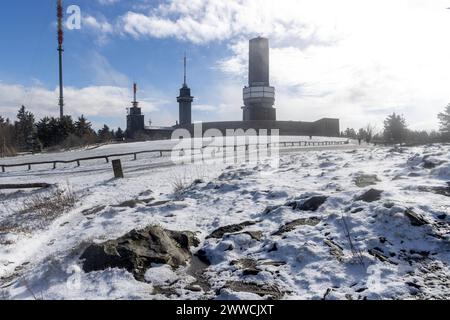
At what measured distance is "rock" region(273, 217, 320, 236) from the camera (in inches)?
279

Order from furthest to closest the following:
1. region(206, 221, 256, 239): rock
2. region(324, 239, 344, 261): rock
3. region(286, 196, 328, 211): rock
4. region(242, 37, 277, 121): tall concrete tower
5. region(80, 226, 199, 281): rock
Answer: region(242, 37, 277, 121): tall concrete tower → region(286, 196, 328, 211): rock → region(206, 221, 256, 239): rock → region(80, 226, 199, 281): rock → region(324, 239, 344, 261): rock

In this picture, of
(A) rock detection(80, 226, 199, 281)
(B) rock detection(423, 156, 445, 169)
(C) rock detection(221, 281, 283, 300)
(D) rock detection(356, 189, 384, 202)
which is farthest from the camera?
(B) rock detection(423, 156, 445, 169)

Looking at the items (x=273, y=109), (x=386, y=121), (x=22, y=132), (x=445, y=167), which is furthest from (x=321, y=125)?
(x=445, y=167)

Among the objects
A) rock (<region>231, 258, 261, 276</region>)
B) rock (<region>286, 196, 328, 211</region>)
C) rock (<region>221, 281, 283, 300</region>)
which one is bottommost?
rock (<region>221, 281, 283, 300</region>)

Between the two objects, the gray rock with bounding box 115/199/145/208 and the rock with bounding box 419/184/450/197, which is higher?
the rock with bounding box 419/184/450/197

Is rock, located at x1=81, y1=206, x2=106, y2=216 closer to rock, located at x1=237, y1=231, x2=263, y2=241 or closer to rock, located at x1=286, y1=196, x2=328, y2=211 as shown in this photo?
rock, located at x1=237, y1=231, x2=263, y2=241

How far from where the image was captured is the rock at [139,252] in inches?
236

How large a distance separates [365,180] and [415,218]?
377 centimetres

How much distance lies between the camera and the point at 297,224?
7.34m

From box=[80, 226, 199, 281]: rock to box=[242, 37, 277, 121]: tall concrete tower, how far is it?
125595 mm

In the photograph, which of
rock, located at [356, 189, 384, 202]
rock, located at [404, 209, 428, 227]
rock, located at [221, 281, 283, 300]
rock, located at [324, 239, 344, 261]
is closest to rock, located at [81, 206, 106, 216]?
rock, located at [221, 281, 283, 300]

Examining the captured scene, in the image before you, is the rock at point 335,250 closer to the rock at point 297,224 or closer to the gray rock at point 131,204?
the rock at point 297,224

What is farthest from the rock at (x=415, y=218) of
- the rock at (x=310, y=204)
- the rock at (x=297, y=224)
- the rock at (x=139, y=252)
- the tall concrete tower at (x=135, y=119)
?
the tall concrete tower at (x=135, y=119)

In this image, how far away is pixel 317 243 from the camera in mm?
6316
